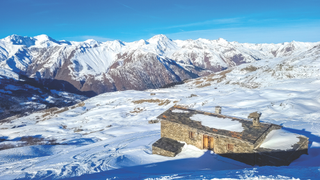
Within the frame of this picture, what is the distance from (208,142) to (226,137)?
2450 millimetres

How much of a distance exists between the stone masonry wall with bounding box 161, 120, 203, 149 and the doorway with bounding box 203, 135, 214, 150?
0.36 meters

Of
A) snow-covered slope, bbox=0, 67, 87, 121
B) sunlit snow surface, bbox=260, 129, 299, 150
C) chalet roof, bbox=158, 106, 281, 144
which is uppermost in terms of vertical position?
chalet roof, bbox=158, 106, 281, 144

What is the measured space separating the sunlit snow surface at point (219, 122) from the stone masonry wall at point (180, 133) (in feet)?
4.40

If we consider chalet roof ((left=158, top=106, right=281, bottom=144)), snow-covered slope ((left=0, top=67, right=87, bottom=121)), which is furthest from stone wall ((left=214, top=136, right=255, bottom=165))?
snow-covered slope ((left=0, top=67, right=87, bottom=121))

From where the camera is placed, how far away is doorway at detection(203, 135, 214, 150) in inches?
703

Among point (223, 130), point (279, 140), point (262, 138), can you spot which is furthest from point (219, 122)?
point (279, 140)

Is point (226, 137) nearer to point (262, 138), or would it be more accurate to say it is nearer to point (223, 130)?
point (223, 130)

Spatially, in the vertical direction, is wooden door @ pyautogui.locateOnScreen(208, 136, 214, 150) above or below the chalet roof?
below

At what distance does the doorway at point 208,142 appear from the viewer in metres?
17.9

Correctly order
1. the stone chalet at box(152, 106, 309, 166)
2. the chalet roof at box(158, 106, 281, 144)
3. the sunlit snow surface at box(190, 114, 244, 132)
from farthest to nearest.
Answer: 1. the sunlit snow surface at box(190, 114, 244, 132)
2. the chalet roof at box(158, 106, 281, 144)
3. the stone chalet at box(152, 106, 309, 166)

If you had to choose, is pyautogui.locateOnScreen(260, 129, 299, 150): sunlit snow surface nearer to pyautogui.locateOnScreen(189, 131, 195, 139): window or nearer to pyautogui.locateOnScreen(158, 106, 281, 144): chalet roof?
pyautogui.locateOnScreen(158, 106, 281, 144): chalet roof

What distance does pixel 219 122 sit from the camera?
18266mm

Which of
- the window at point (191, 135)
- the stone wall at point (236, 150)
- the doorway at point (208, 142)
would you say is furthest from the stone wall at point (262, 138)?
the window at point (191, 135)

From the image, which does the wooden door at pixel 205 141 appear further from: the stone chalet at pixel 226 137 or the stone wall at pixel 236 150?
the stone wall at pixel 236 150
